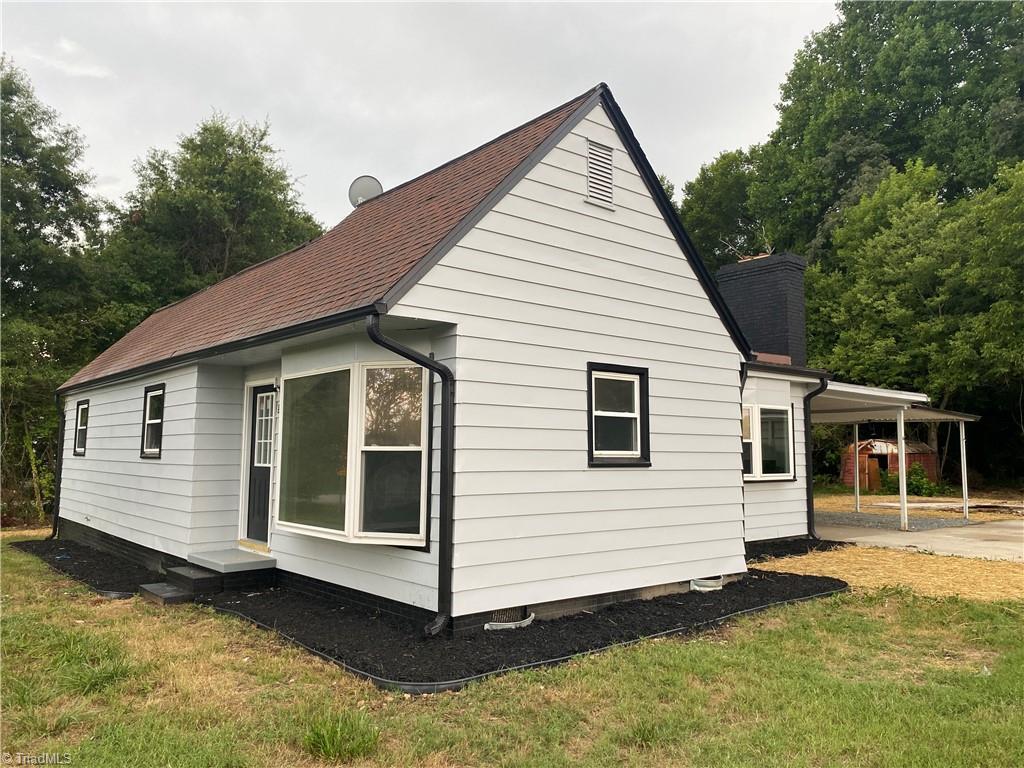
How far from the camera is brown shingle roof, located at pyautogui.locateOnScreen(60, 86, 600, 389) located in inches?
237

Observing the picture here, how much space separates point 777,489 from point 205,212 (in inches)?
836

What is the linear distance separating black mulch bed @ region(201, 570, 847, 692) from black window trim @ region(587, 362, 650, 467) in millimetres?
1403

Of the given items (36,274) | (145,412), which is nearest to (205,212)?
(36,274)

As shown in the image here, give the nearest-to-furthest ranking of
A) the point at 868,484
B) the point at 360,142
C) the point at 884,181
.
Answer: the point at 360,142
the point at 868,484
the point at 884,181

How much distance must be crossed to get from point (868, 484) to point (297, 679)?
2386cm

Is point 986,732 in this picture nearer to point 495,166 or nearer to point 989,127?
point 495,166

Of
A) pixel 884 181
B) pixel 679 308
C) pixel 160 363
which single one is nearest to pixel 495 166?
pixel 679 308

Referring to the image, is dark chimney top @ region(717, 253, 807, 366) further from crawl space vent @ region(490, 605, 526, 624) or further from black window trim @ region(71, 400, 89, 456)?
black window trim @ region(71, 400, 89, 456)

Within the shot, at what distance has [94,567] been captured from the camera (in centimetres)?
958

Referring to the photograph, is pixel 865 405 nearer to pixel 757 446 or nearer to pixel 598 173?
pixel 757 446

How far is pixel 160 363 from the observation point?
9.04 meters

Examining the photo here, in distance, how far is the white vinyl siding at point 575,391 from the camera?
18.8 ft

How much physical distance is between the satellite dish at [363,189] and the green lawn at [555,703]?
806cm

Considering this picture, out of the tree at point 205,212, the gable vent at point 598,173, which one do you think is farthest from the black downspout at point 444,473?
the tree at point 205,212
